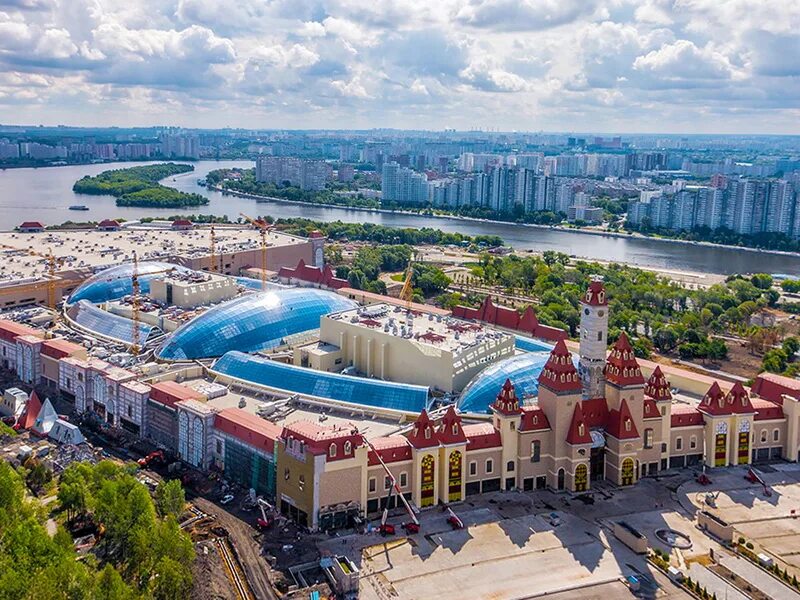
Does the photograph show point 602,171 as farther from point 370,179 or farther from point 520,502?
point 520,502

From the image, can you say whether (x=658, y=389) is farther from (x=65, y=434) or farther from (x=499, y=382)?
(x=65, y=434)

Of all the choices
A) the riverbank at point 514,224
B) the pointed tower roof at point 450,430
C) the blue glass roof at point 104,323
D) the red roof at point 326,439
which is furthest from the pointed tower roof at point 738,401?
the riverbank at point 514,224

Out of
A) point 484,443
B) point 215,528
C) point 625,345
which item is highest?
point 625,345

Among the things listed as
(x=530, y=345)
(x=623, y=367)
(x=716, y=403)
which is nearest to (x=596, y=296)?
(x=623, y=367)

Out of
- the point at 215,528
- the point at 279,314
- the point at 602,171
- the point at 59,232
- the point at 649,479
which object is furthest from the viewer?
the point at 602,171

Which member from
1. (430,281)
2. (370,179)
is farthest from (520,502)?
(370,179)

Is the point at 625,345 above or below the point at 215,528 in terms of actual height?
above

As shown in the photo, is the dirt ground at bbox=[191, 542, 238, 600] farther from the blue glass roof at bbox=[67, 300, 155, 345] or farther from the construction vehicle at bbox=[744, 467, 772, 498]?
the blue glass roof at bbox=[67, 300, 155, 345]

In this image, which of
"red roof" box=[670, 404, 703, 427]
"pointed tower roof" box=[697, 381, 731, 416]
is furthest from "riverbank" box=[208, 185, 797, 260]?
"red roof" box=[670, 404, 703, 427]
